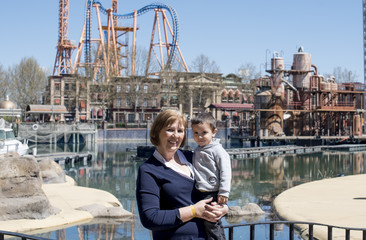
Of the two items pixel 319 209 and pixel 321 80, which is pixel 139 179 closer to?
pixel 319 209

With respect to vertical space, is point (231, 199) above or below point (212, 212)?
below

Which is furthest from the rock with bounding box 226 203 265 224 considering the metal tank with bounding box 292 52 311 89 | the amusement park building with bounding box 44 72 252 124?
the amusement park building with bounding box 44 72 252 124

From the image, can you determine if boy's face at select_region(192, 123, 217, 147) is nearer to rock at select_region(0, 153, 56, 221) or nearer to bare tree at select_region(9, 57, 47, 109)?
rock at select_region(0, 153, 56, 221)

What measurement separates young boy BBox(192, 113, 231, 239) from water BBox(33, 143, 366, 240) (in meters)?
9.41

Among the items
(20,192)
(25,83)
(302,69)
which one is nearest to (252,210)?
(20,192)

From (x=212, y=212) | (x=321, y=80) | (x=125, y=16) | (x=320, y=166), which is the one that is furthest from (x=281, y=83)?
(x=212, y=212)

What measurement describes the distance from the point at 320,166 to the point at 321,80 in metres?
26.6

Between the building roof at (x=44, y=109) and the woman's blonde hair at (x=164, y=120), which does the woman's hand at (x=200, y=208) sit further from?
the building roof at (x=44, y=109)

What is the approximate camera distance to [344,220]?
12.9 m

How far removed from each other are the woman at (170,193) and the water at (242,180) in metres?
9.58

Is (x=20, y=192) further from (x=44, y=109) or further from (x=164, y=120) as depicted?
(x=44, y=109)

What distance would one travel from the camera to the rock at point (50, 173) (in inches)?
843

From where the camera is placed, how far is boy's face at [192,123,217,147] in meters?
3.78

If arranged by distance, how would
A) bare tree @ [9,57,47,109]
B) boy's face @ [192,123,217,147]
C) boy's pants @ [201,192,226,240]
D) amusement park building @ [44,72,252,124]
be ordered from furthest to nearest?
1. bare tree @ [9,57,47,109]
2. amusement park building @ [44,72,252,124]
3. boy's face @ [192,123,217,147]
4. boy's pants @ [201,192,226,240]
